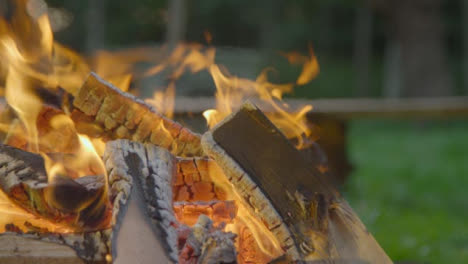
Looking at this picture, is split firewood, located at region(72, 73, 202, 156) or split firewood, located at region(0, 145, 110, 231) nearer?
split firewood, located at region(0, 145, 110, 231)

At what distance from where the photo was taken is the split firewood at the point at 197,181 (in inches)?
68.2

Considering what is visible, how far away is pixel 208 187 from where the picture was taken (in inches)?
70.1

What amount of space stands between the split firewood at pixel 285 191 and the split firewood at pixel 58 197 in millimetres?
307

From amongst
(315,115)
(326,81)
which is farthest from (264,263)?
(326,81)

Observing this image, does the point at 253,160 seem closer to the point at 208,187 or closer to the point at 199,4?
the point at 208,187

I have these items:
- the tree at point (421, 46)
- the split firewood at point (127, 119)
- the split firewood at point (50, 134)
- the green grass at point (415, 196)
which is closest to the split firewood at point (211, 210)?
the split firewood at point (127, 119)

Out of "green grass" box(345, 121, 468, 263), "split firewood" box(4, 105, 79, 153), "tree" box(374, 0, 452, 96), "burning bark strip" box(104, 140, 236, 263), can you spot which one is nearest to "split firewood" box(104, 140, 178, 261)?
"burning bark strip" box(104, 140, 236, 263)

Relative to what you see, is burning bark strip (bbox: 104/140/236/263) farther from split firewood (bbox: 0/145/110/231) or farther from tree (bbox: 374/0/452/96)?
tree (bbox: 374/0/452/96)

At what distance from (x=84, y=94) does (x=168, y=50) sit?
611 cm

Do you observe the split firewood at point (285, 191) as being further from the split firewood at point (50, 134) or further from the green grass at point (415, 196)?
the green grass at point (415, 196)

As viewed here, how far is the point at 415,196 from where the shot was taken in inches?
197

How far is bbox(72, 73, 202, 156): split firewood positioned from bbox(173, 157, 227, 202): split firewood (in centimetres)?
11

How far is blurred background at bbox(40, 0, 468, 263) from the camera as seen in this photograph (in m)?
4.28

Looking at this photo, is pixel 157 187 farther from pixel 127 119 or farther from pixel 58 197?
pixel 127 119
